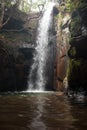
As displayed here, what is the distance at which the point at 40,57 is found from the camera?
91.5ft

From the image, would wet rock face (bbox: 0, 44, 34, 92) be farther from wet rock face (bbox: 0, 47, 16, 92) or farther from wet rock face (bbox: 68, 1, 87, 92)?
wet rock face (bbox: 68, 1, 87, 92)

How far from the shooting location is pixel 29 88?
26641mm

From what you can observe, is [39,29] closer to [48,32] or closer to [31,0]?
[48,32]

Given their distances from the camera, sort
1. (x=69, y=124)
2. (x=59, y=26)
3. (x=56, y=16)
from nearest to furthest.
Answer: (x=69, y=124) < (x=59, y=26) < (x=56, y=16)

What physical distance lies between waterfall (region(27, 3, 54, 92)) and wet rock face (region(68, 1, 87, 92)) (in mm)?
8410

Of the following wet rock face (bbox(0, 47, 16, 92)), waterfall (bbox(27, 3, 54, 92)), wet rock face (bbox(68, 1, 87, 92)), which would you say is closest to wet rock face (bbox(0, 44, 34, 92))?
wet rock face (bbox(0, 47, 16, 92))

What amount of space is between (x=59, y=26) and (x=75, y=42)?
9.33 metres

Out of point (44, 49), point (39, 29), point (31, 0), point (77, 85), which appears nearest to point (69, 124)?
point (77, 85)

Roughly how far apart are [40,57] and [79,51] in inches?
419

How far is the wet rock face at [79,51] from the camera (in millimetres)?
16844

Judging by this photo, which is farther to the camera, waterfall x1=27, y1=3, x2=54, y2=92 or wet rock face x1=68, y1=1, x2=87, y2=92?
waterfall x1=27, y1=3, x2=54, y2=92

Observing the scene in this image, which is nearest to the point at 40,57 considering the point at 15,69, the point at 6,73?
the point at 15,69

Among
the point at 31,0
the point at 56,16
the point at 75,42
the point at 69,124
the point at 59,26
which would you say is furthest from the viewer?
the point at 56,16

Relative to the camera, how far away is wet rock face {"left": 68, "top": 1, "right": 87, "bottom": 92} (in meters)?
16.8
